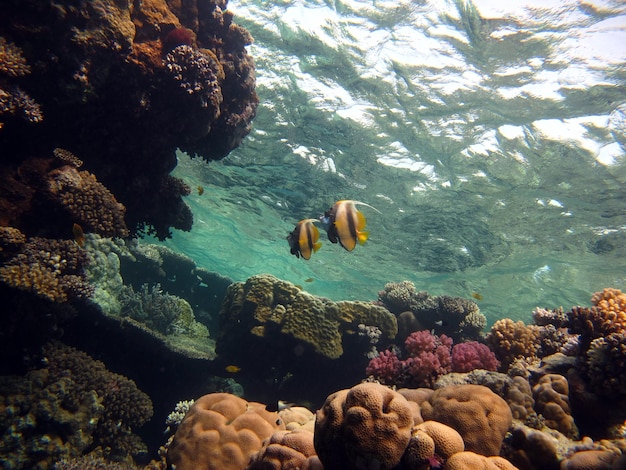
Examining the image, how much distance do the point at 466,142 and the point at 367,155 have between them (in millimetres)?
4064

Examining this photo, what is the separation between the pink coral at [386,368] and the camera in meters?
6.94

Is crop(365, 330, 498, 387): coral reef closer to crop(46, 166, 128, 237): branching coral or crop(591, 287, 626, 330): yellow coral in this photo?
crop(591, 287, 626, 330): yellow coral

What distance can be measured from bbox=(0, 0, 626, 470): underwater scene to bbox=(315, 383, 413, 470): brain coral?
2 centimetres

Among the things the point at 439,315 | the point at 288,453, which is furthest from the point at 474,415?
the point at 439,315

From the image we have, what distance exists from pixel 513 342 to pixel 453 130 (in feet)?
27.4

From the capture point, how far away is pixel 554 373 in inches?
218

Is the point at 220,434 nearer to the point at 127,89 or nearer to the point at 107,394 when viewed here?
the point at 107,394

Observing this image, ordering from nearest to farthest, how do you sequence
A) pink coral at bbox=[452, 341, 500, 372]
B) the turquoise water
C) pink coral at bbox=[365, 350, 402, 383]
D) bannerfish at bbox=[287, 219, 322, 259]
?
bannerfish at bbox=[287, 219, 322, 259] < pink coral at bbox=[452, 341, 500, 372] < pink coral at bbox=[365, 350, 402, 383] < the turquoise water

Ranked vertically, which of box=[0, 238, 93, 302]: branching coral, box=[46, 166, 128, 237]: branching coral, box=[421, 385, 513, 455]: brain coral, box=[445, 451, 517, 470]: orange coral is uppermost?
box=[46, 166, 128, 237]: branching coral

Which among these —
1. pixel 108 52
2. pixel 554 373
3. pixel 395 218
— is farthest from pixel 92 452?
pixel 395 218

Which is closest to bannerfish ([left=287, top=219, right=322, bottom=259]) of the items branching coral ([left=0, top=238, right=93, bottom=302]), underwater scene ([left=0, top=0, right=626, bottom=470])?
underwater scene ([left=0, top=0, right=626, bottom=470])

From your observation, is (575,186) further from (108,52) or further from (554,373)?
(108,52)

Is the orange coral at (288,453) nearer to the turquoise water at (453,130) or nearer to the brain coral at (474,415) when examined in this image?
the brain coral at (474,415)

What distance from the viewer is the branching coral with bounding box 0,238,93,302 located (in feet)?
18.1
